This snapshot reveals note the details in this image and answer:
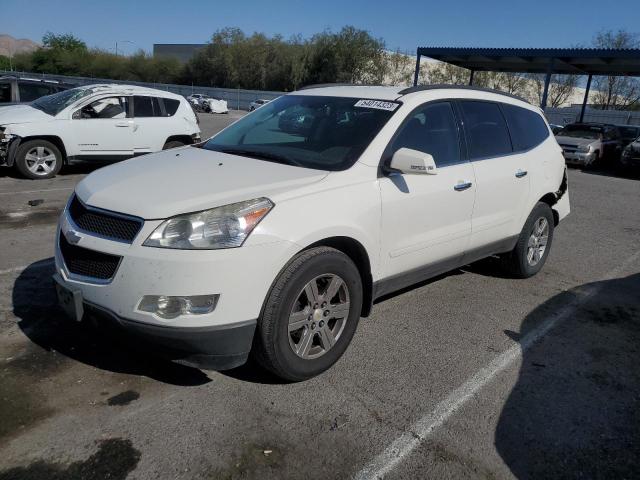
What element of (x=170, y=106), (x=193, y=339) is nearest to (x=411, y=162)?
(x=193, y=339)

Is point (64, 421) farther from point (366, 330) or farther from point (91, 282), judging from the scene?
point (366, 330)

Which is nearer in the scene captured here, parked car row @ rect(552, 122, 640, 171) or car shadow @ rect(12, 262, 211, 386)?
car shadow @ rect(12, 262, 211, 386)

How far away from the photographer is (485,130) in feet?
15.5

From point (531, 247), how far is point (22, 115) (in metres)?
8.79

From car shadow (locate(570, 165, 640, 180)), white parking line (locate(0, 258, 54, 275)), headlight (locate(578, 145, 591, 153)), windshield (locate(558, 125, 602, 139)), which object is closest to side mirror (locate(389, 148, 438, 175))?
white parking line (locate(0, 258, 54, 275))

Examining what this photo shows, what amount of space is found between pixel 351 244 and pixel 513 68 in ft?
94.1

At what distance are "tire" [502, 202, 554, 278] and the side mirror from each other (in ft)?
7.11

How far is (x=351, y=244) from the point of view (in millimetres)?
3471

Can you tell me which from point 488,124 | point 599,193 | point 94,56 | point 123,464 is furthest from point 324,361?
point 94,56

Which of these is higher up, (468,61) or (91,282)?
(468,61)

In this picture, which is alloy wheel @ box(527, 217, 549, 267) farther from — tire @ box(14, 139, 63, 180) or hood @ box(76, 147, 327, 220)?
tire @ box(14, 139, 63, 180)

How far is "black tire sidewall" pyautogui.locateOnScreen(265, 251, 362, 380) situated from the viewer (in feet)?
10.0

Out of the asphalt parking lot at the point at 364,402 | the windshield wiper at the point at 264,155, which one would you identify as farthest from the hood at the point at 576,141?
the windshield wiper at the point at 264,155

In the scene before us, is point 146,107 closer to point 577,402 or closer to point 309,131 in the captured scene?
point 309,131
